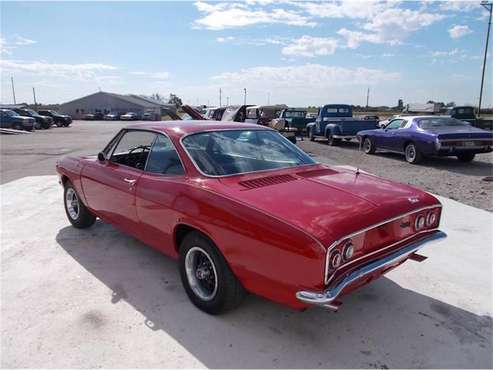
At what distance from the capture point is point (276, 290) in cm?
241

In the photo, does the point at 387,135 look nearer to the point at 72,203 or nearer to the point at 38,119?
the point at 72,203

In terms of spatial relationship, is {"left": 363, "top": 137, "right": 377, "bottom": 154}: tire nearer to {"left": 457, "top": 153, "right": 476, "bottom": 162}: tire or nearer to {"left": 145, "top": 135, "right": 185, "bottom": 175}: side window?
{"left": 457, "top": 153, "right": 476, "bottom": 162}: tire

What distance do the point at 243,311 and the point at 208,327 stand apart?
35 centimetres

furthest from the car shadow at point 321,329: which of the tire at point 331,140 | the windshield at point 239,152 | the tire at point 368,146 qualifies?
the tire at point 331,140

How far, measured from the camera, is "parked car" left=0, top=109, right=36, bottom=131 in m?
29.0

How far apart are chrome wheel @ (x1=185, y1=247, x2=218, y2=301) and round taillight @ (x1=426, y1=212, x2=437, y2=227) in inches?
70.5

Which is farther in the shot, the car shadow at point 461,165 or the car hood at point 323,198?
the car shadow at point 461,165

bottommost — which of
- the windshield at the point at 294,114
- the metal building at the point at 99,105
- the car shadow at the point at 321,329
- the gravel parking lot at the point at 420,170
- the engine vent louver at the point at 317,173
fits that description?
the car shadow at the point at 321,329

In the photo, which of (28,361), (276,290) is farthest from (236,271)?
(28,361)

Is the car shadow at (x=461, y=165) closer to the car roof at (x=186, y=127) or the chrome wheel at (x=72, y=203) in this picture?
the car roof at (x=186, y=127)

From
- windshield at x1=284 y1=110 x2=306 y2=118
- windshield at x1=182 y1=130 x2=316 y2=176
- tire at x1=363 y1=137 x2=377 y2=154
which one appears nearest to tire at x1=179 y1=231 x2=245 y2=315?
windshield at x1=182 y1=130 x2=316 y2=176

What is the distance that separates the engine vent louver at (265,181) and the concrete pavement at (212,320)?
103 cm

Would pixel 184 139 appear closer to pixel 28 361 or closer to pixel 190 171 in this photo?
pixel 190 171

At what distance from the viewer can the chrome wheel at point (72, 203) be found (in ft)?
16.5
